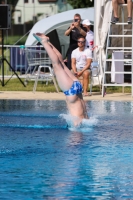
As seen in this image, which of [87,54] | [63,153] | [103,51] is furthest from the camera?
[103,51]

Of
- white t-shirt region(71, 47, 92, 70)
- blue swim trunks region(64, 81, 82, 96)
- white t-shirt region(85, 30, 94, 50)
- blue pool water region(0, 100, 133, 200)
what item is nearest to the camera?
blue pool water region(0, 100, 133, 200)

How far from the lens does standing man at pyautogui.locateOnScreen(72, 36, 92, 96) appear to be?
16219mm

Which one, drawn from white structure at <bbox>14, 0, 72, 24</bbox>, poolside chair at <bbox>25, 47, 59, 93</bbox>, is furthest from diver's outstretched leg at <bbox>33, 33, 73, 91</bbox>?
white structure at <bbox>14, 0, 72, 24</bbox>

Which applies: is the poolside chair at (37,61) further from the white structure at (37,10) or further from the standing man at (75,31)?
the white structure at (37,10)

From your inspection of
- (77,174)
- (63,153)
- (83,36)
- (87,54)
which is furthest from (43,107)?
(77,174)

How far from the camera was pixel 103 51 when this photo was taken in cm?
1920

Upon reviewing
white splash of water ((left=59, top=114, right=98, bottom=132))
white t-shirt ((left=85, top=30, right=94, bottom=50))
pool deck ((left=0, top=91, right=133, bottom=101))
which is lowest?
pool deck ((left=0, top=91, right=133, bottom=101))

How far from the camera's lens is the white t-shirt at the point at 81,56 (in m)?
16.4

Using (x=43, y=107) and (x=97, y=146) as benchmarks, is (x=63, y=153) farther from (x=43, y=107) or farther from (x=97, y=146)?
(x=43, y=107)

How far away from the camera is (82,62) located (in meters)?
16.5

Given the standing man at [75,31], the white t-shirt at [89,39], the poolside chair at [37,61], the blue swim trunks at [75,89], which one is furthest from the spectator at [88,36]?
the blue swim trunks at [75,89]

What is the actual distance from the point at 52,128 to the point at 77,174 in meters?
3.64

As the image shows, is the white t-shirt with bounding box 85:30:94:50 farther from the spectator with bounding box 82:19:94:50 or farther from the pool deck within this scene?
the pool deck

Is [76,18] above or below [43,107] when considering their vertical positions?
above
